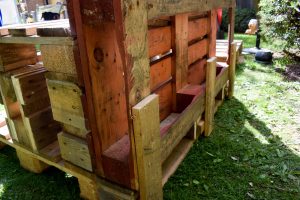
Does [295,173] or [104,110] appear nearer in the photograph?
[104,110]

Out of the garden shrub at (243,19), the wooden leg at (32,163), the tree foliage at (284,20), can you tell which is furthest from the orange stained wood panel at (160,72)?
the garden shrub at (243,19)

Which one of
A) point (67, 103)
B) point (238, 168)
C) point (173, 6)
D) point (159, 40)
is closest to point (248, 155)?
point (238, 168)

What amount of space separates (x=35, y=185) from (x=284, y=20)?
6380 mm

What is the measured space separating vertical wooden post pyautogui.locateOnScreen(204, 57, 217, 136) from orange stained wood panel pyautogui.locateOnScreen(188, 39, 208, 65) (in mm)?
458

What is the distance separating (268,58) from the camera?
6.14 meters

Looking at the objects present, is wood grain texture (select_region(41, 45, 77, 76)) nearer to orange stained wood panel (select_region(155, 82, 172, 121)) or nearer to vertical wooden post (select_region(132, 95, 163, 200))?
vertical wooden post (select_region(132, 95, 163, 200))

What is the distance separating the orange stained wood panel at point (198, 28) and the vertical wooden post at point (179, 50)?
0.97ft

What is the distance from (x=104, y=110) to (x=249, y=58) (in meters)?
5.85

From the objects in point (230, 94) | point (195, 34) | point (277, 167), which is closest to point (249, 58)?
point (230, 94)

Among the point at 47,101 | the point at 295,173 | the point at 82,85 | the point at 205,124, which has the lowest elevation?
the point at 295,173

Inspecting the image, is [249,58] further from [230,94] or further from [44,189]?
[44,189]

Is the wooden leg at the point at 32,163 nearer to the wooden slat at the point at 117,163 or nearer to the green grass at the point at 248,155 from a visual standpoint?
the wooden slat at the point at 117,163

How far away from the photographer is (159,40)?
2.37m

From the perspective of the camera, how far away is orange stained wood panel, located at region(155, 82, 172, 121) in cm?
257
